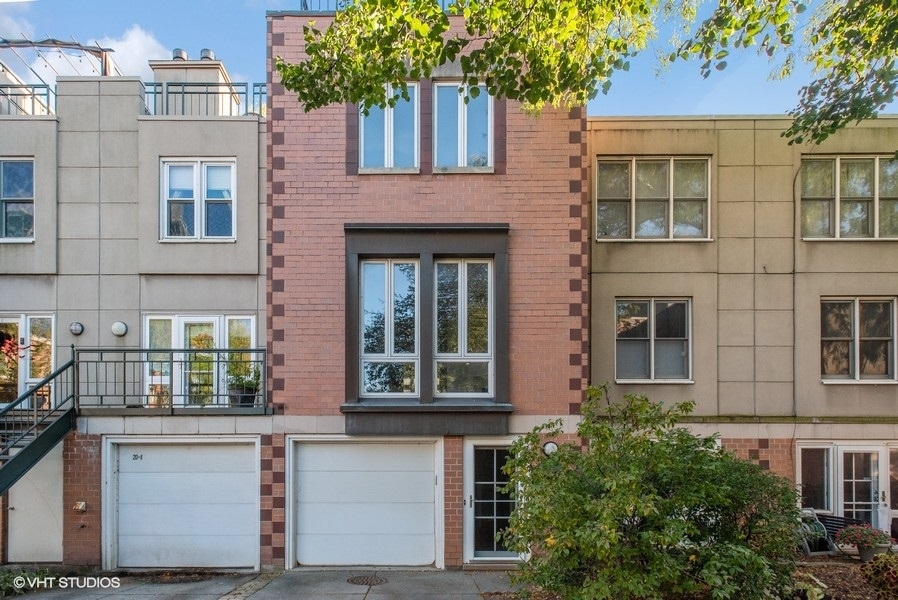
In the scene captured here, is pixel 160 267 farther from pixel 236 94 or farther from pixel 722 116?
pixel 722 116

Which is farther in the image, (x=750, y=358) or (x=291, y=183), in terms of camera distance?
(x=750, y=358)

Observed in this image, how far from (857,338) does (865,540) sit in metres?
3.40

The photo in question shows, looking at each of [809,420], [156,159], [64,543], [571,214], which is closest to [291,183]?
[156,159]

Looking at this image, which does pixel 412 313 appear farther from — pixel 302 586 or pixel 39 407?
pixel 39 407

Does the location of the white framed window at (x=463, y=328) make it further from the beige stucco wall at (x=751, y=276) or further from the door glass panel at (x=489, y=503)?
the beige stucco wall at (x=751, y=276)

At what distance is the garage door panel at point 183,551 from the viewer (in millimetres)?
8555

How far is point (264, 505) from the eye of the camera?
27.8 feet

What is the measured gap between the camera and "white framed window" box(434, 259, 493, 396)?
28.1ft

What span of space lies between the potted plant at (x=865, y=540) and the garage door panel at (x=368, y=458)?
693cm

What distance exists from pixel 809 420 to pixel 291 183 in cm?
979

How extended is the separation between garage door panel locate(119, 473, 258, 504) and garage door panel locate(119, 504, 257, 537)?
0.11 m

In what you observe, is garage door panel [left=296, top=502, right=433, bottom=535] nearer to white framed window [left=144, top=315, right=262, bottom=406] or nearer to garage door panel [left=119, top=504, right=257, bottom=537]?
garage door panel [left=119, top=504, right=257, bottom=537]

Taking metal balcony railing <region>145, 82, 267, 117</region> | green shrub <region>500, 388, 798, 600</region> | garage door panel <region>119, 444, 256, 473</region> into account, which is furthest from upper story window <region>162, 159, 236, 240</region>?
green shrub <region>500, 388, 798, 600</region>

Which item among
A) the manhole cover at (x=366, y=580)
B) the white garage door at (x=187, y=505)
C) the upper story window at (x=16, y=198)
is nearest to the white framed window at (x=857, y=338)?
the manhole cover at (x=366, y=580)
